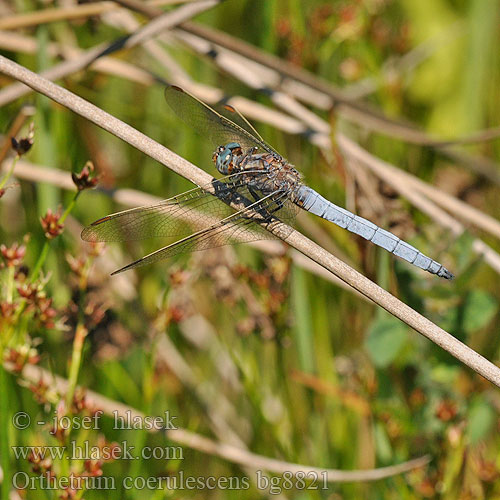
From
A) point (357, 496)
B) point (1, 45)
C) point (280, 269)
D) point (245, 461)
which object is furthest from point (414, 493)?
point (1, 45)

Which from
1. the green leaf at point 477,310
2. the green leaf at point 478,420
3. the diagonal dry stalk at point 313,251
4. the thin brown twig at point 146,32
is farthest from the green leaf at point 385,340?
the thin brown twig at point 146,32

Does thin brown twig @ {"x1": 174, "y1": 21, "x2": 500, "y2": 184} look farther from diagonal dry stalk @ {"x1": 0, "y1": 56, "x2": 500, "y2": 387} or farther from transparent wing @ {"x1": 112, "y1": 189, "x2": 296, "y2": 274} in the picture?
diagonal dry stalk @ {"x1": 0, "y1": 56, "x2": 500, "y2": 387}

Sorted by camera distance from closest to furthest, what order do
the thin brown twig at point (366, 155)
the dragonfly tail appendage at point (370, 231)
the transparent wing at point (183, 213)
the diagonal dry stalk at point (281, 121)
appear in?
the transparent wing at point (183, 213) < the dragonfly tail appendage at point (370, 231) < the thin brown twig at point (366, 155) < the diagonal dry stalk at point (281, 121)

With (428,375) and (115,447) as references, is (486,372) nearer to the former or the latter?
(428,375)

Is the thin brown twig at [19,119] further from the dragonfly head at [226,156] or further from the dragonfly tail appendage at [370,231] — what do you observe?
the dragonfly tail appendage at [370,231]

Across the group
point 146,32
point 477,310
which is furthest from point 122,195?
point 477,310
